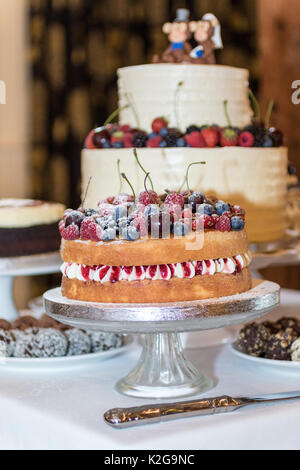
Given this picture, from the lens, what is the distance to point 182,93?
2.00 m

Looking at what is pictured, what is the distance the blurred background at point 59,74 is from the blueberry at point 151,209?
2.56 m

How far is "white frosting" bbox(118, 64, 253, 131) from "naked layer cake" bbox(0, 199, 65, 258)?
39 centimetres

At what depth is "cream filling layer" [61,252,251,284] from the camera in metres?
1.37

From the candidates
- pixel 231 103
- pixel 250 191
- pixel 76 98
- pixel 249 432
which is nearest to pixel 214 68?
pixel 231 103

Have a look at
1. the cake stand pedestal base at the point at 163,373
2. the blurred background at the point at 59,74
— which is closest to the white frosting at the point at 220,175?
the cake stand pedestal base at the point at 163,373

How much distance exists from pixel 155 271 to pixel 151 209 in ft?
0.37

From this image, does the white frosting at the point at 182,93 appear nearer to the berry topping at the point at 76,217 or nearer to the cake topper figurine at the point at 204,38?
the cake topper figurine at the point at 204,38

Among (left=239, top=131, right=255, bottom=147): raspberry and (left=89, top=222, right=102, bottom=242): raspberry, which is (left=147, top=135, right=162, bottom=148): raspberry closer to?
(left=239, top=131, right=255, bottom=147): raspberry

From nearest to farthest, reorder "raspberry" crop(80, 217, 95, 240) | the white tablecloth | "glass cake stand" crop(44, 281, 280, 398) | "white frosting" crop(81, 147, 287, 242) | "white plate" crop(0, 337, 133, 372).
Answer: the white tablecloth → "glass cake stand" crop(44, 281, 280, 398) → "raspberry" crop(80, 217, 95, 240) → "white plate" crop(0, 337, 133, 372) → "white frosting" crop(81, 147, 287, 242)

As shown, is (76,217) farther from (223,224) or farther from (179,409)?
(179,409)

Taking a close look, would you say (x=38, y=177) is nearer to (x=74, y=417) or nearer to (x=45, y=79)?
(x=45, y=79)

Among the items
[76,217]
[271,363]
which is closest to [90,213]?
[76,217]

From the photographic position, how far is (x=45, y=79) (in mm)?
3799

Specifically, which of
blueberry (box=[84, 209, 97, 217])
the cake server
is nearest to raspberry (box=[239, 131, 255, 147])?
blueberry (box=[84, 209, 97, 217])
